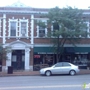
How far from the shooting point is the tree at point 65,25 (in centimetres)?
2697

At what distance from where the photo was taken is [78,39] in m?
29.1

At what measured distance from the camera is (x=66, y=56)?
31.7 metres

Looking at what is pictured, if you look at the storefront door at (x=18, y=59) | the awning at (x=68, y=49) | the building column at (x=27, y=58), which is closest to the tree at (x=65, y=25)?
the awning at (x=68, y=49)

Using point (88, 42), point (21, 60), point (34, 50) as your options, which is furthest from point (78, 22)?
point (21, 60)

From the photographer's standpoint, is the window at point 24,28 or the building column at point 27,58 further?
the window at point 24,28

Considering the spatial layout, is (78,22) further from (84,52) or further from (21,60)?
(21,60)

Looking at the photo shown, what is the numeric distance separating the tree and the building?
187 centimetres

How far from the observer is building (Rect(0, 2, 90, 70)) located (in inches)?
1196

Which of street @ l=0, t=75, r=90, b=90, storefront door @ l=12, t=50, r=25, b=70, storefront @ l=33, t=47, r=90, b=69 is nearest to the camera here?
street @ l=0, t=75, r=90, b=90

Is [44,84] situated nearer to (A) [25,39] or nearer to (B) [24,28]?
(A) [25,39]

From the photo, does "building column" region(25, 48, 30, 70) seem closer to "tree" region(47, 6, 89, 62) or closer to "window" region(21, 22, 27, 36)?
"window" region(21, 22, 27, 36)

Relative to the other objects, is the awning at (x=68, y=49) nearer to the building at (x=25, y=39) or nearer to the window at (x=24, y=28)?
the building at (x=25, y=39)

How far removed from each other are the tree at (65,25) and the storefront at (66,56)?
192 cm

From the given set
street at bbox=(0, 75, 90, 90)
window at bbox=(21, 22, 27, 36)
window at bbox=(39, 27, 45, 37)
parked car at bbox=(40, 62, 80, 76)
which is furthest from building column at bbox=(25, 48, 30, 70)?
street at bbox=(0, 75, 90, 90)
